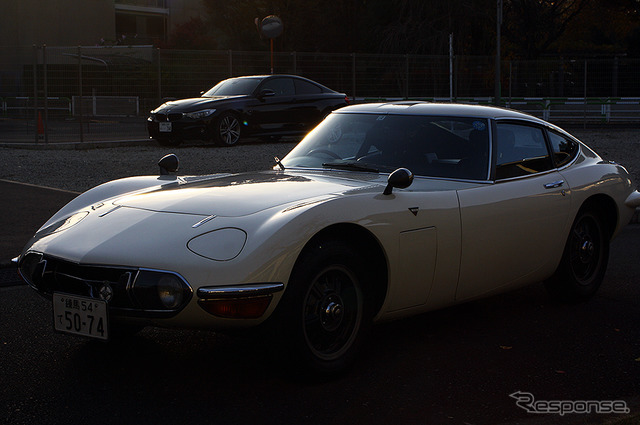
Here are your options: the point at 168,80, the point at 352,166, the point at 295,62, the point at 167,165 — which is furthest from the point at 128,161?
the point at 352,166

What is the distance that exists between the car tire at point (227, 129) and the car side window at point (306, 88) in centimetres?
180

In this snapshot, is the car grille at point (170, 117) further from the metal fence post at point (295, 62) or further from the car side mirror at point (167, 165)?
the car side mirror at point (167, 165)

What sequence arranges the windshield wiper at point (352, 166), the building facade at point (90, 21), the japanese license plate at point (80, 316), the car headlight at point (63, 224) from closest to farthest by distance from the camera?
the japanese license plate at point (80, 316) → the car headlight at point (63, 224) → the windshield wiper at point (352, 166) → the building facade at point (90, 21)

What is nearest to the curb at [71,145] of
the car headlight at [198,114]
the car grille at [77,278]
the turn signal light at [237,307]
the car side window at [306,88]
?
the car headlight at [198,114]

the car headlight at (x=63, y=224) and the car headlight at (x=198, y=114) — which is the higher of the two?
the car headlight at (x=198, y=114)

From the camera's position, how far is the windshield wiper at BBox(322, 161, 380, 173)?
512cm

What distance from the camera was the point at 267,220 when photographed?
3.94m

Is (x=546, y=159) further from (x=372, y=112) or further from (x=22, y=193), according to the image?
(x=22, y=193)

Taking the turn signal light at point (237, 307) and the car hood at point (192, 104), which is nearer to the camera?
the turn signal light at point (237, 307)

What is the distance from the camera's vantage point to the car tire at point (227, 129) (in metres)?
17.4

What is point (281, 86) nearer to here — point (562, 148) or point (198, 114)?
point (198, 114)

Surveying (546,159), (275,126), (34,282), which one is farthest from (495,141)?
(275,126)

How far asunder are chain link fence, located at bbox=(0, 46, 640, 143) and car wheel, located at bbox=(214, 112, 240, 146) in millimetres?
3054
